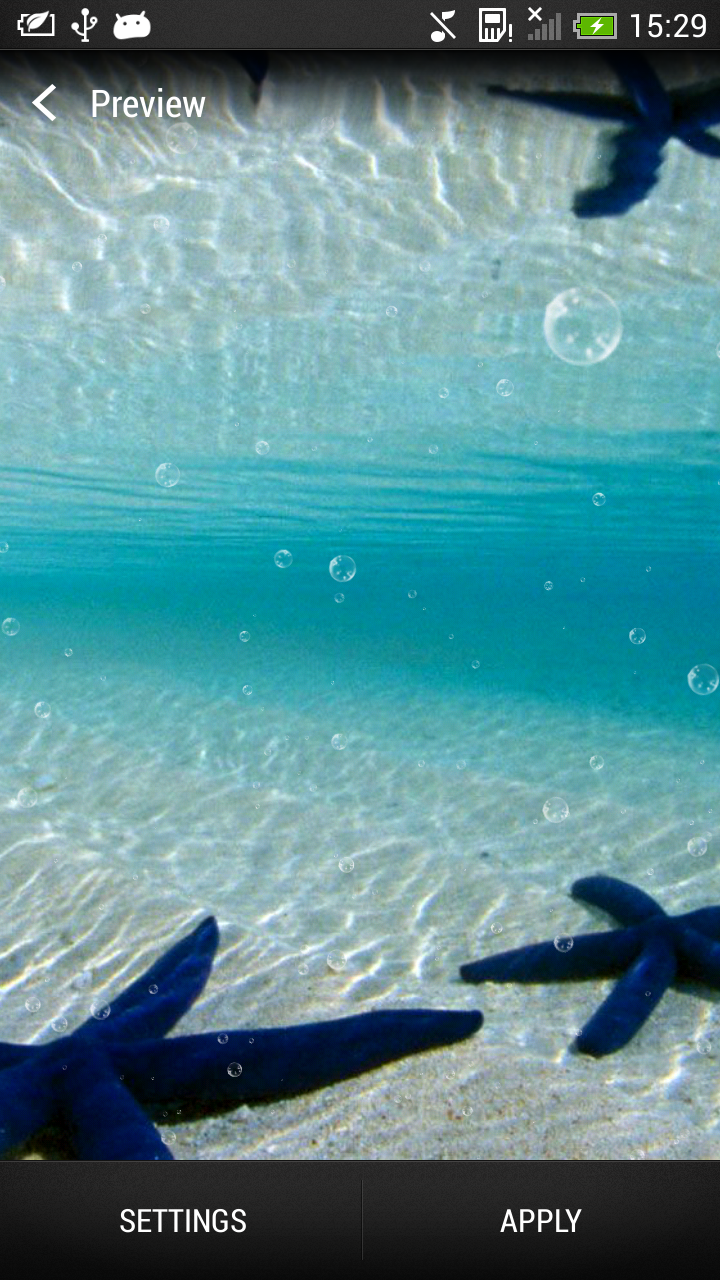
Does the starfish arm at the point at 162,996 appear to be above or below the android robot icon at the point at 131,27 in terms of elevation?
below

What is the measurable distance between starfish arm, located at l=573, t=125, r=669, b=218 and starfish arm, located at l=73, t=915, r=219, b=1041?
5.69 meters

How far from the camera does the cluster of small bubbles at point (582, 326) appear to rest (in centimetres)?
1292

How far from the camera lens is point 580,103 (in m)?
4.89

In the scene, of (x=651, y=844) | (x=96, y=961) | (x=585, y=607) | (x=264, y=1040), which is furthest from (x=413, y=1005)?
(x=585, y=607)

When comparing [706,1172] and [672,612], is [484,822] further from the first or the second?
[672,612]

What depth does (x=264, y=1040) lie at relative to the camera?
3.38 meters

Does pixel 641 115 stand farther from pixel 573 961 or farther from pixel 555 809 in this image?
pixel 555 809

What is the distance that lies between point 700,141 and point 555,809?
7.16 meters

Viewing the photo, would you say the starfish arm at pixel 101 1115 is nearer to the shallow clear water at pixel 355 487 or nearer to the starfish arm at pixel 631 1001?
the shallow clear water at pixel 355 487

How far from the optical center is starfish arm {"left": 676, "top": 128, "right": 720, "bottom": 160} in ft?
18.8

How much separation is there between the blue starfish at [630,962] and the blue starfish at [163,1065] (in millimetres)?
1066

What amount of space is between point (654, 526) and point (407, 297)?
24.1m

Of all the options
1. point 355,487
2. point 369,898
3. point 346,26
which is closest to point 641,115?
point 346,26

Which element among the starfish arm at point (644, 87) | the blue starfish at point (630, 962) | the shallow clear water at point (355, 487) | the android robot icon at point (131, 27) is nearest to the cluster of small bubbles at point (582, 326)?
the shallow clear water at point (355, 487)
